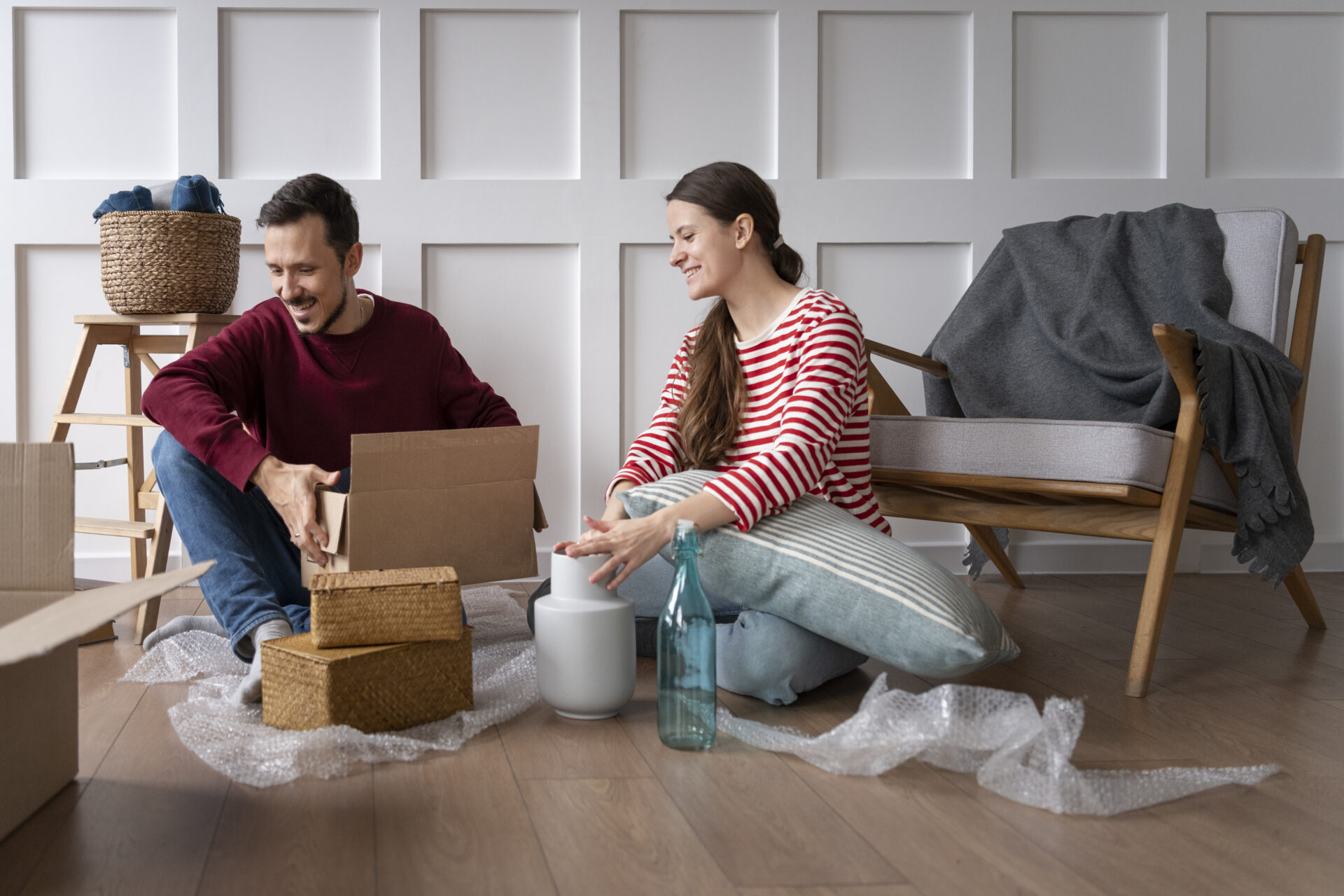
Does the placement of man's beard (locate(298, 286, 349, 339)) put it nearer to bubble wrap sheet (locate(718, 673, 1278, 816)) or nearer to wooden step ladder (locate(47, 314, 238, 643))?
wooden step ladder (locate(47, 314, 238, 643))

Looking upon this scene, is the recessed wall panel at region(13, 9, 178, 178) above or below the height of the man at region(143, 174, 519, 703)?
above

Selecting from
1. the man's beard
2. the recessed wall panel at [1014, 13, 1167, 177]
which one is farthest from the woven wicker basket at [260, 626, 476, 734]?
the recessed wall panel at [1014, 13, 1167, 177]

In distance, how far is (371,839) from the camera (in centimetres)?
105

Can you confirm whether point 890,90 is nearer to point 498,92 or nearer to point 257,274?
point 498,92

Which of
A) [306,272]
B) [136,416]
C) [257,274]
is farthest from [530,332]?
[136,416]

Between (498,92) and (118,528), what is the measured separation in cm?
127

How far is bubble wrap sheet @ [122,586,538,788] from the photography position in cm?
125

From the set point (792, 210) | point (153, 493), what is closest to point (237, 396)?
point (153, 493)

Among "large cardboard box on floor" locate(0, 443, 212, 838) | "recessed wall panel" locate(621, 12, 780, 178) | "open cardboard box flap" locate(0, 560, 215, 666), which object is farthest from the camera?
"recessed wall panel" locate(621, 12, 780, 178)

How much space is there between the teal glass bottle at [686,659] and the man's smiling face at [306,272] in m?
0.90

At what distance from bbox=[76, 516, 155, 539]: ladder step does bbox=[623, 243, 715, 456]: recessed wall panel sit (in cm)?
104

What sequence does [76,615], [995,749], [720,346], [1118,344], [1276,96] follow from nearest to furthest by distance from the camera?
[76,615] < [995,749] < [720,346] < [1118,344] < [1276,96]

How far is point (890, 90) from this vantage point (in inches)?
102

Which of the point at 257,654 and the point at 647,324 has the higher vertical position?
the point at 647,324
